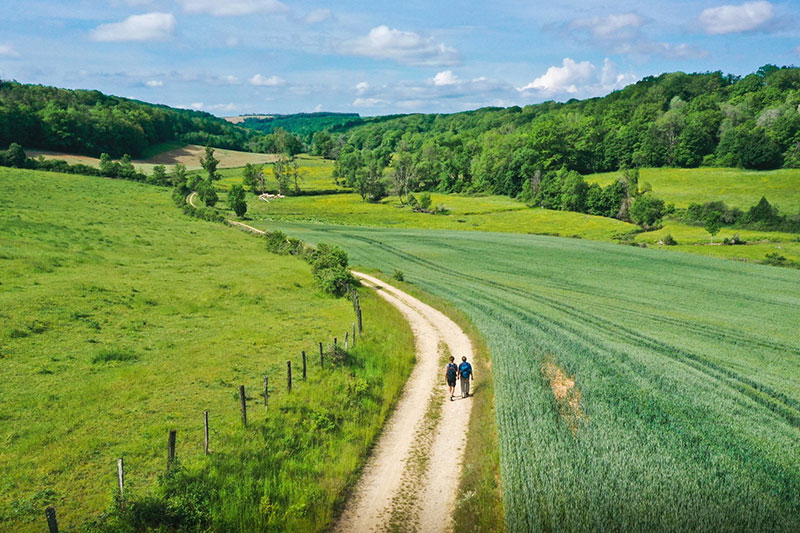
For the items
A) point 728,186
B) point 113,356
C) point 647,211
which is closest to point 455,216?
point 647,211

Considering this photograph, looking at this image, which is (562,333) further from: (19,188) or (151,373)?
(19,188)

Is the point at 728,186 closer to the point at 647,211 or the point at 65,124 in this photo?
the point at 647,211

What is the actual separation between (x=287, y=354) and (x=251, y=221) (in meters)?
81.4

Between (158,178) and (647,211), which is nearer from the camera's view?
(647,211)

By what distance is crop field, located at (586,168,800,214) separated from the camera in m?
101

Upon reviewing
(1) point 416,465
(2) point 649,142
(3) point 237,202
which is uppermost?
(2) point 649,142

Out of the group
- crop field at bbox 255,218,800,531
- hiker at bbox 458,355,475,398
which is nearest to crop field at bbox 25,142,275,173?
crop field at bbox 255,218,800,531

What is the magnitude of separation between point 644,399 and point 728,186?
117929 mm

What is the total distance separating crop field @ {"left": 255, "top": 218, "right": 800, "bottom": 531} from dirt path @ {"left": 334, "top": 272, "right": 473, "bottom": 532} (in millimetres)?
2093

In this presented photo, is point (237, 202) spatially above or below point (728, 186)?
below

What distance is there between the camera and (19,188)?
3201 inches

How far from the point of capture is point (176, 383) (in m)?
22.6

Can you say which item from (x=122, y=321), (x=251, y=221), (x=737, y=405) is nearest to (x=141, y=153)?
(x=251, y=221)

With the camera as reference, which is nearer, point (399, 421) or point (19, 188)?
point (399, 421)
